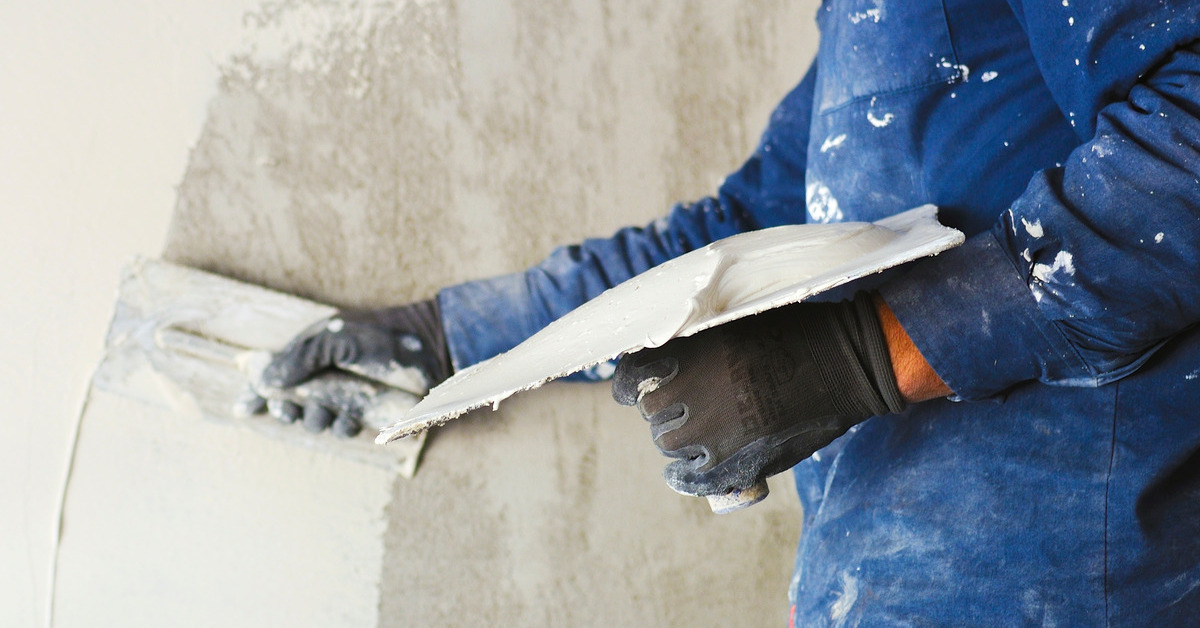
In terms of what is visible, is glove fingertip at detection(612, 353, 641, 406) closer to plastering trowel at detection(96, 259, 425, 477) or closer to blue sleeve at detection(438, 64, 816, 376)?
blue sleeve at detection(438, 64, 816, 376)

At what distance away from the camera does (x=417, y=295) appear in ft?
5.73

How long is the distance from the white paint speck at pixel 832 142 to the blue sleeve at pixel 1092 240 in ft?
0.97

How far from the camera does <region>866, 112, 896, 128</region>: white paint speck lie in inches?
44.3

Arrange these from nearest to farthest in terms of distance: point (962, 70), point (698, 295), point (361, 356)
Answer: point (698, 295) < point (962, 70) < point (361, 356)

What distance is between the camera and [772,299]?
2.56 ft

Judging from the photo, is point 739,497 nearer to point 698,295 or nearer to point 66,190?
point 698,295

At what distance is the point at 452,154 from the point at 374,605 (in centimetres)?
93

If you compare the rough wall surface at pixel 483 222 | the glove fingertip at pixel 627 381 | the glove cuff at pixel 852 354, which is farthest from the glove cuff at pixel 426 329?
the glove cuff at pixel 852 354

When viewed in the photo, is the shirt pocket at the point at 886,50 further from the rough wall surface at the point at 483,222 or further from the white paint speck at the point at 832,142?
the rough wall surface at the point at 483,222

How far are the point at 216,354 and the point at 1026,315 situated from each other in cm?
139

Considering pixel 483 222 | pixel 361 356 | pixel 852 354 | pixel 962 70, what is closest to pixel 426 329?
pixel 361 356

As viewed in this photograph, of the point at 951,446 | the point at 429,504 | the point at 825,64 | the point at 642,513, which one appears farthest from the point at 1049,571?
the point at 429,504

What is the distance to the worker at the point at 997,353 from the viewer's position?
2.76 ft

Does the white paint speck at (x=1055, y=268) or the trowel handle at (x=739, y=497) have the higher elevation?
the white paint speck at (x=1055, y=268)
